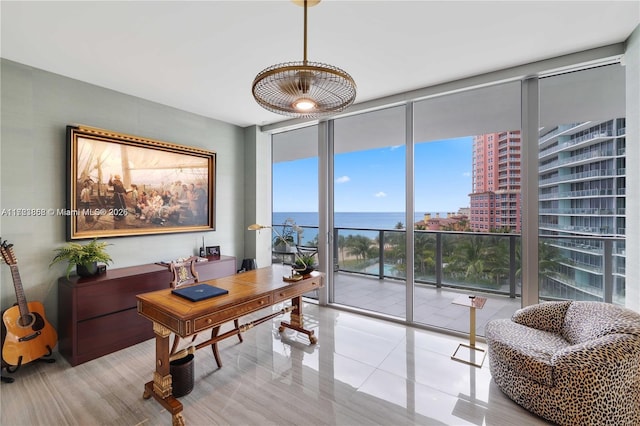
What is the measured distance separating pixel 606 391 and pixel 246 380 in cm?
251

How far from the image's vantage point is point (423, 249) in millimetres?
4176

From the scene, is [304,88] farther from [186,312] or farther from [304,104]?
[186,312]

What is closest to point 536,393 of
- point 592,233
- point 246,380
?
point 592,233

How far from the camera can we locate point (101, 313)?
9.20 feet

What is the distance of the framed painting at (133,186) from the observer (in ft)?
9.97

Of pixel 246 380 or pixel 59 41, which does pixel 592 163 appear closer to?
pixel 246 380

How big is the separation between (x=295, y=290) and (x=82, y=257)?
216 cm

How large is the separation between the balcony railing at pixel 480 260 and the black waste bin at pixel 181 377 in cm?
252

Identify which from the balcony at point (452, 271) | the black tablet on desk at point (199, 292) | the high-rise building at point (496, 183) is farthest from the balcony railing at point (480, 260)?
the black tablet on desk at point (199, 292)

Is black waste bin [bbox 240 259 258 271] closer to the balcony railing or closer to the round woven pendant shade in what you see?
the balcony railing

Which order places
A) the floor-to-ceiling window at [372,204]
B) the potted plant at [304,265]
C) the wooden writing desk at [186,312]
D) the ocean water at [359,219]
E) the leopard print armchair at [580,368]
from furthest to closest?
1. the ocean water at [359,219]
2. the floor-to-ceiling window at [372,204]
3. the potted plant at [304,265]
4. the wooden writing desk at [186,312]
5. the leopard print armchair at [580,368]

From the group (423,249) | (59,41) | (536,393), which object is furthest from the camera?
(423,249)

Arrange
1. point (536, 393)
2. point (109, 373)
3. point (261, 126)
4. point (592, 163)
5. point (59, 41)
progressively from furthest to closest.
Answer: point (261, 126)
point (592, 163)
point (109, 373)
point (59, 41)
point (536, 393)

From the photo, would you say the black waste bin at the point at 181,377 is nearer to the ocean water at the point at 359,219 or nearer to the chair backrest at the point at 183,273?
the chair backrest at the point at 183,273
